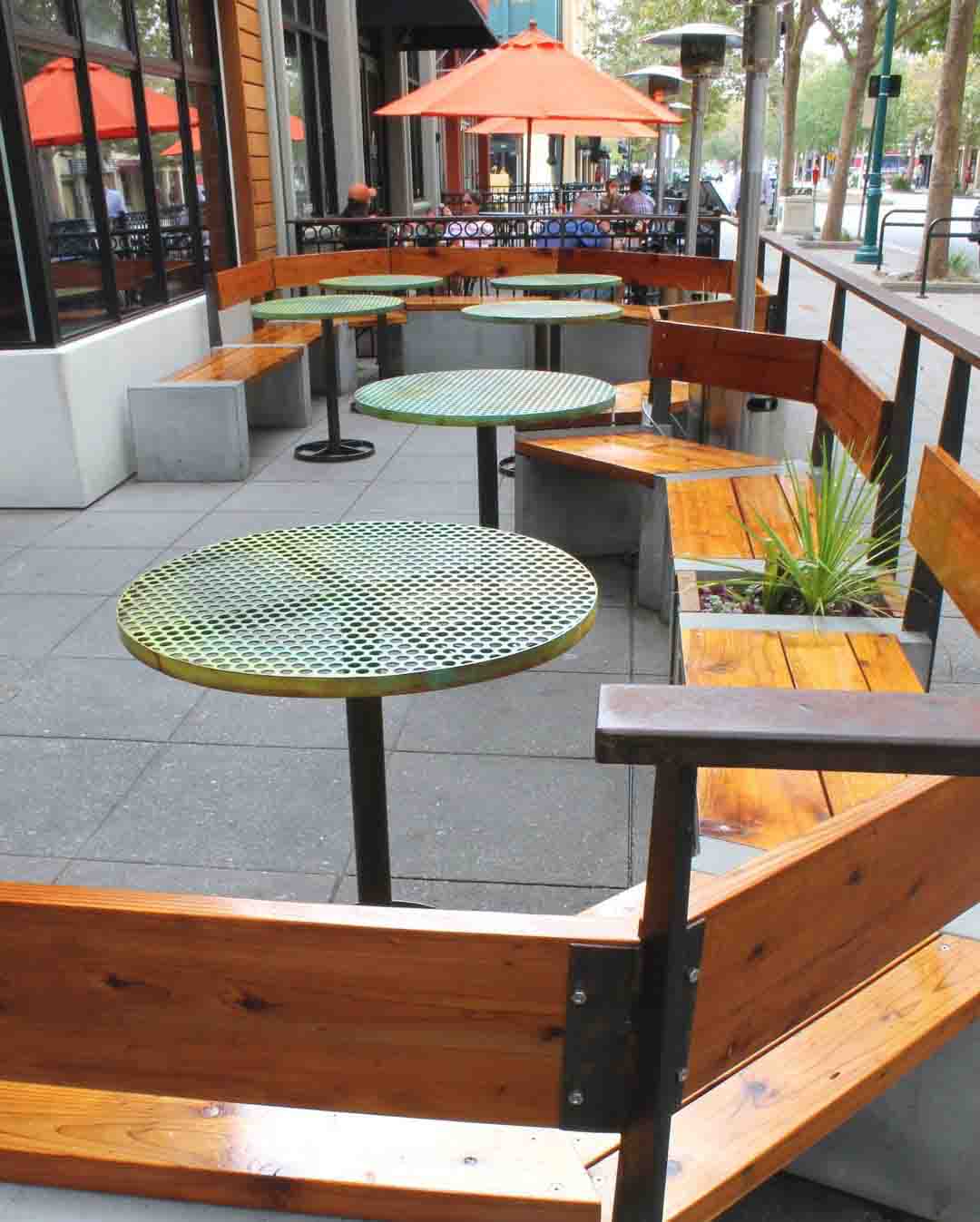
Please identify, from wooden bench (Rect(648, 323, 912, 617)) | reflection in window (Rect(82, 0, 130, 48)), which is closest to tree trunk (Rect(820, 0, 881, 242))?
reflection in window (Rect(82, 0, 130, 48))

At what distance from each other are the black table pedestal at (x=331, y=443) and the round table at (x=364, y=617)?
482cm

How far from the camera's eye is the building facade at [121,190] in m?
6.55

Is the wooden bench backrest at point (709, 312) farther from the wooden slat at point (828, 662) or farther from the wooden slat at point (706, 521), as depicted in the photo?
the wooden slat at point (828, 662)

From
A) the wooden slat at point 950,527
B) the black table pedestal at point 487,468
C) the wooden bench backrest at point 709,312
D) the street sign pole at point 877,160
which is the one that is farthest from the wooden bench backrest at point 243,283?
the street sign pole at point 877,160

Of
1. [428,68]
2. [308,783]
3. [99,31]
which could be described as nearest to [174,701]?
[308,783]

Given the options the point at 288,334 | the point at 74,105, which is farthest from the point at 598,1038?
the point at 288,334

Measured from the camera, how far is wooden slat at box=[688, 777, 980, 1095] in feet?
4.18

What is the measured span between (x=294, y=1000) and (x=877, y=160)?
88.7 feet

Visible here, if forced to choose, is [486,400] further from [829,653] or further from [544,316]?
[544,316]

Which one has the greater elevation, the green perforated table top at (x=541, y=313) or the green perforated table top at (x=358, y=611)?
the green perforated table top at (x=358, y=611)

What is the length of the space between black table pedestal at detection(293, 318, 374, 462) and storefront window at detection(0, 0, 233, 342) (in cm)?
129

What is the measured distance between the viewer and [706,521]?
444cm

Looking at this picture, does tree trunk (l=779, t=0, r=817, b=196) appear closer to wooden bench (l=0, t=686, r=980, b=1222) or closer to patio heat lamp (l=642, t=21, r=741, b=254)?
patio heat lamp (l=642, t=21, r=741, b=254)

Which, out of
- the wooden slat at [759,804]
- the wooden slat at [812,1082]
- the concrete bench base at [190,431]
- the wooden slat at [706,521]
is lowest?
the concrete bench base at [190,431]
